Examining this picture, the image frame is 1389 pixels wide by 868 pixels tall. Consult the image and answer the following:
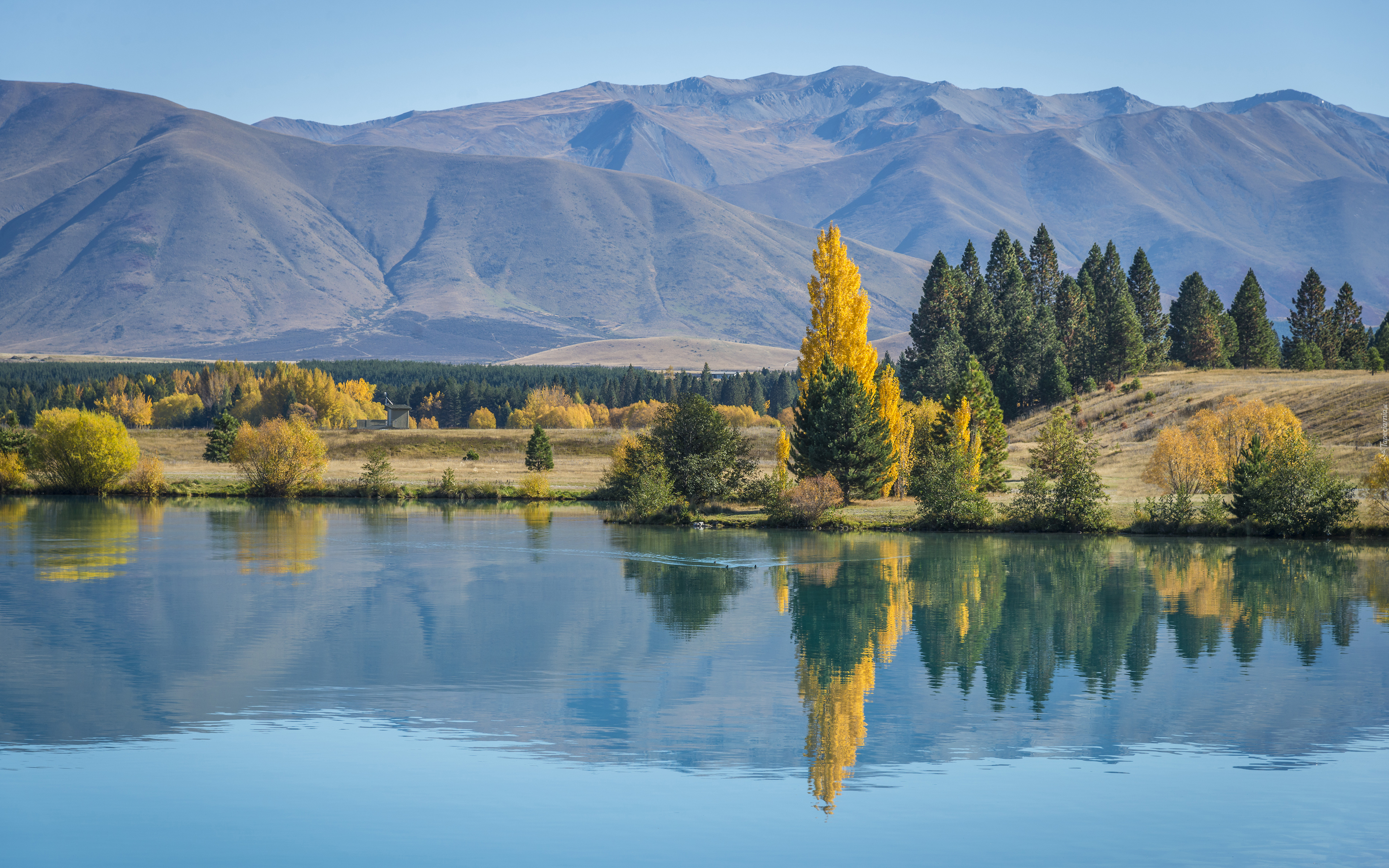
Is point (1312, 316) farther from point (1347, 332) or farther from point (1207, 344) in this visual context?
point (1207, 344)

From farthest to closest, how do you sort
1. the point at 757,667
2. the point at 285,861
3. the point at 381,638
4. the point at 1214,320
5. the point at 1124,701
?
1. the point at 1214,320
2. the point at 381,638
3. the point at 757,667
4. the point at 1124,701
5. the point at 285,861

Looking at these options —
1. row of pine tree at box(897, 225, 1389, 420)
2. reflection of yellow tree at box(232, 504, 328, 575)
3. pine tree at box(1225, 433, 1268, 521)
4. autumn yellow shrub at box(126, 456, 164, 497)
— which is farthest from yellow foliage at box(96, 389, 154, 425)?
pine tree at box(1225, 433, 1268, 521)

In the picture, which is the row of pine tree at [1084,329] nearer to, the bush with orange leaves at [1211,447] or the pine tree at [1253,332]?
the pine tree at [1253,332]

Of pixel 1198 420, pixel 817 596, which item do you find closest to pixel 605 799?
pixel 817 596

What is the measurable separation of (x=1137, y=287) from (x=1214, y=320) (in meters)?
11.3

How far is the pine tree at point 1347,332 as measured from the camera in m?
117

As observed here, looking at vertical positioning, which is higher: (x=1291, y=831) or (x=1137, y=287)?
(x=1137, y=287)

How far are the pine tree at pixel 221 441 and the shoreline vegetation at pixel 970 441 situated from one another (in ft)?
0.90

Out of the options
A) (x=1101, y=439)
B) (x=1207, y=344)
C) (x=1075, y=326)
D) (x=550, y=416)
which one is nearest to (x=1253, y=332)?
(x=1207, y=344)

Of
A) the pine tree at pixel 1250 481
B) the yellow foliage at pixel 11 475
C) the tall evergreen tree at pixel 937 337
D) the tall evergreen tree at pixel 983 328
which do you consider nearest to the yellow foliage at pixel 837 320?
the pine tree at pixel 1250 481

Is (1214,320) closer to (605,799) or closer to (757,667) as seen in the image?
(757,667)

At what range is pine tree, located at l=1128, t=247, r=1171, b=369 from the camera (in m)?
130

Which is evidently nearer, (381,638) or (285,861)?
(285,861)

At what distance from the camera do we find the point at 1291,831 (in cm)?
2066
